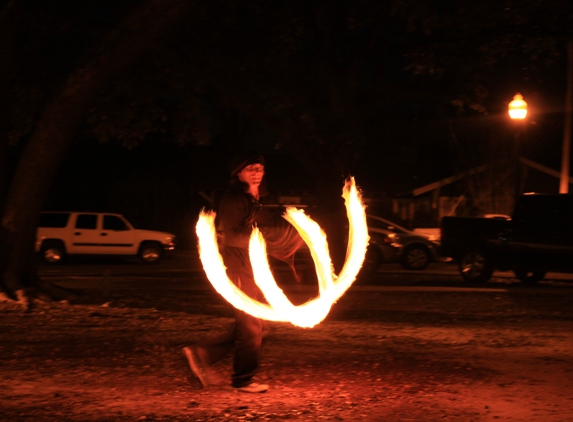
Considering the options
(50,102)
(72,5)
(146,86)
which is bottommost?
(50,102)

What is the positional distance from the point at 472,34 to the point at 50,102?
10.1 metres

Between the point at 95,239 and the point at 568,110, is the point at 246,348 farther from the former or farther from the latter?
the point at 95,239

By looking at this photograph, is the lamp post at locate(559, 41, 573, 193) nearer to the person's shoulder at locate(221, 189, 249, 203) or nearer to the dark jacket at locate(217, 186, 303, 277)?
the dark jacket at locate(217, 186, 303, 277)

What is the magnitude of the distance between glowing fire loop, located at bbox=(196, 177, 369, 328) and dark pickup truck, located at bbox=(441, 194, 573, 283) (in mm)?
12015

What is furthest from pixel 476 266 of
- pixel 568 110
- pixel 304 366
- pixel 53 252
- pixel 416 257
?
pixel 53 252

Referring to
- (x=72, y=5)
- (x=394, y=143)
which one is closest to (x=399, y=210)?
(x=394, y=143)

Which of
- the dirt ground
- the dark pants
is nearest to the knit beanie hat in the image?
the dark pants

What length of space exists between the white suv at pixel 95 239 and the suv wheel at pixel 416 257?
8.42 meters

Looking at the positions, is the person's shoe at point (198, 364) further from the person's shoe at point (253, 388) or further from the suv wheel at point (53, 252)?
the suv wheel at point (53, 252)

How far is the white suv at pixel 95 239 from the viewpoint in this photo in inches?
1196

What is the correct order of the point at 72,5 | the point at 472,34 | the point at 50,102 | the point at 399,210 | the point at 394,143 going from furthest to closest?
the point at 394,143, the point at 399,210, the point at 472,34, the point at 72,5, the point at 50,102

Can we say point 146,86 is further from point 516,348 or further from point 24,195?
point 516,348

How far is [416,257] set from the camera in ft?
87.1

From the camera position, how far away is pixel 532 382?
28.3ft
